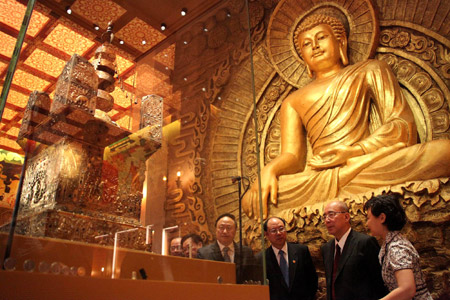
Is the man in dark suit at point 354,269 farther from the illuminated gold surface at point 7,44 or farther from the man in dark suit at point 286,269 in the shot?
the illuminated gold surface at point 7,44

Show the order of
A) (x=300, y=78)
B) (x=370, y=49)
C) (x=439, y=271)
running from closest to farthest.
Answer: (x=439, y=271)
(x=370, y=49)
(x=300, y=78)

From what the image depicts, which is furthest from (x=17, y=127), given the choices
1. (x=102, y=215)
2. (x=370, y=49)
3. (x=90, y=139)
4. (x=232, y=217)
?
(x=370, y=49)

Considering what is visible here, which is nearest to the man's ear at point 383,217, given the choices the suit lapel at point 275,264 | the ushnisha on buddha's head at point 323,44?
the suit lapel at point 275,264

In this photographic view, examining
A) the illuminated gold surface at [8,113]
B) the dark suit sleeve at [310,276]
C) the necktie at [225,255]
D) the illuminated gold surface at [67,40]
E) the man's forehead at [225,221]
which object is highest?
the illuminated gold surface at [67,40]

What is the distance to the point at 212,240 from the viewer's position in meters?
1.11

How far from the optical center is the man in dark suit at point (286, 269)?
1.95m

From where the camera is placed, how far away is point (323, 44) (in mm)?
3365

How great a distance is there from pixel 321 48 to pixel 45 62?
287 centimetres

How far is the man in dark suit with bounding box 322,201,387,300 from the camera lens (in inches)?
65.0

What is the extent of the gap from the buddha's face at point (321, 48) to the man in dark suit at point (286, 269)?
1844 millimetres

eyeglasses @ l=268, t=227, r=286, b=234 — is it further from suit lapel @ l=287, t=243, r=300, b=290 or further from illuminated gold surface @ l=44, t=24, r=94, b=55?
illuminated gold surface @ l=44, t=24, r=94, b=55

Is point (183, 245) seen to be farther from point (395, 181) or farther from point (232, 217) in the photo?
point (395, 181)

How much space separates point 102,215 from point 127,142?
0.81ft

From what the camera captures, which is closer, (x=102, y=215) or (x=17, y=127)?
(x=17, y=127)
